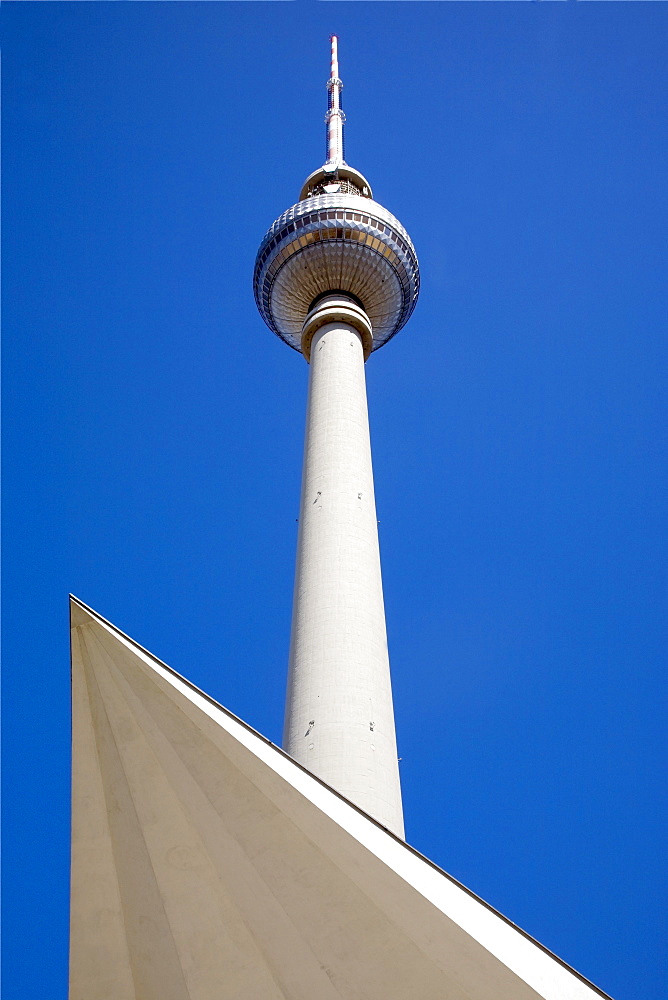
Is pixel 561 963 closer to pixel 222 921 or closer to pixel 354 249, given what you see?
pixel 222 921

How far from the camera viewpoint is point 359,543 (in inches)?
1204

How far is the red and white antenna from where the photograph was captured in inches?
2137

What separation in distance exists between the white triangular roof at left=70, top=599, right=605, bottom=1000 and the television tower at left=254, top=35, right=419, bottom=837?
1272cm

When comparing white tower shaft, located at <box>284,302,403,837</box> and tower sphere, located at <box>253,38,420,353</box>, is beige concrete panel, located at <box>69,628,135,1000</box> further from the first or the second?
tower sphere, located at <box>253,38,420,353</box>

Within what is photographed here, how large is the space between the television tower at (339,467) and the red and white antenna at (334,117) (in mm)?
133

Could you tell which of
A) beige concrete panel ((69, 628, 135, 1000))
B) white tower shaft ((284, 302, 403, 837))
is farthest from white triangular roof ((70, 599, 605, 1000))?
white tower shaft ((284, 302, 403, 837))

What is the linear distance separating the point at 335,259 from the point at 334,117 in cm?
1956

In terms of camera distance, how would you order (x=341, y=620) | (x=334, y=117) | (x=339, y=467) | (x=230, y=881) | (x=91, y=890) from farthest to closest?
(x=334, y=117) → (x=339, y=467) → (x=341, y=620) → (x=91, y=890) → (x=230, y=881)

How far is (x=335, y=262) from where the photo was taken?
4331 cm

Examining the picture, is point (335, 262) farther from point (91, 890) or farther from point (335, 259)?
point (91, 890)

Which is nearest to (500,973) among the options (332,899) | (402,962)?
(402,962)

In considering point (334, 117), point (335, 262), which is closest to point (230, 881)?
point (335, 262)

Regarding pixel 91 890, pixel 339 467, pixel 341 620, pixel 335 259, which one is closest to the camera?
pixel 91 890

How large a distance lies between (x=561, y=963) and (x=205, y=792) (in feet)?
15.7
